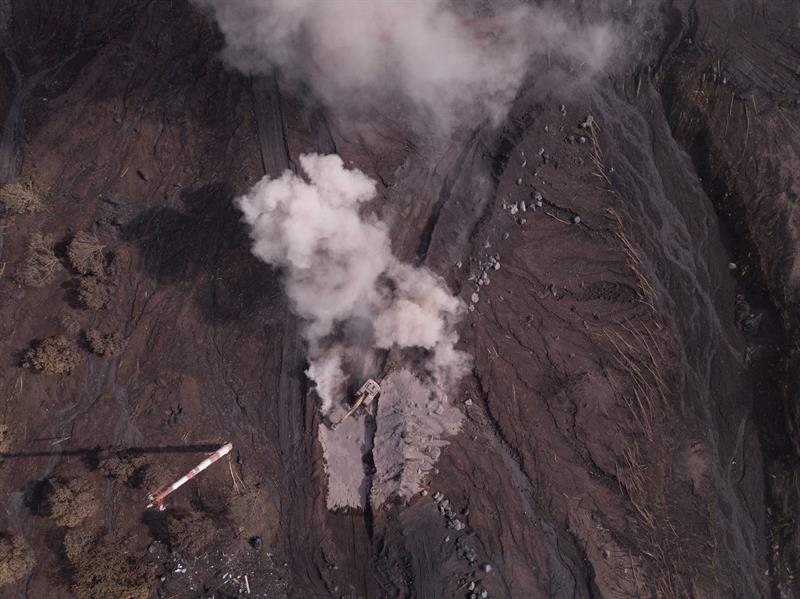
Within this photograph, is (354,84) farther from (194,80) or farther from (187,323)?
(187,323)

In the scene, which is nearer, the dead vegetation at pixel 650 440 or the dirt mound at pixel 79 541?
the dead vegetation at pixel 650 440

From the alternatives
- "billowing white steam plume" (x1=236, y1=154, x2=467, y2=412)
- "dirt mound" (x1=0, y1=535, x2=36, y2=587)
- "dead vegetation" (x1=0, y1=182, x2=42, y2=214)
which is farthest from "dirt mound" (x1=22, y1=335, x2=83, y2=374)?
"billowing white steam plume" (x1=236, y1=154, x2=467, y2=412)

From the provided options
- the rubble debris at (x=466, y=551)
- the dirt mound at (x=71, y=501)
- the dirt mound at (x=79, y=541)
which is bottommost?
the rubble debris at (x=466, y=551)

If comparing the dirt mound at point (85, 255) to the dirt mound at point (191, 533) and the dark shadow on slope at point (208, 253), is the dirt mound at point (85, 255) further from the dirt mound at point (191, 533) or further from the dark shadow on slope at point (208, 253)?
the dirt mound at point (191, 533)

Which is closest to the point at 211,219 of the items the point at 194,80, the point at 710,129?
the point at 194,80

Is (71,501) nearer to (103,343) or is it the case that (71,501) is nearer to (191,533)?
(191,533)

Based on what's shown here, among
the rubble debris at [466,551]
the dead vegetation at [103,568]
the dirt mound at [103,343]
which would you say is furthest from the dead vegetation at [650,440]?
the dirt mound at [103,343]

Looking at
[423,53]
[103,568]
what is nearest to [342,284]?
[423,53]
